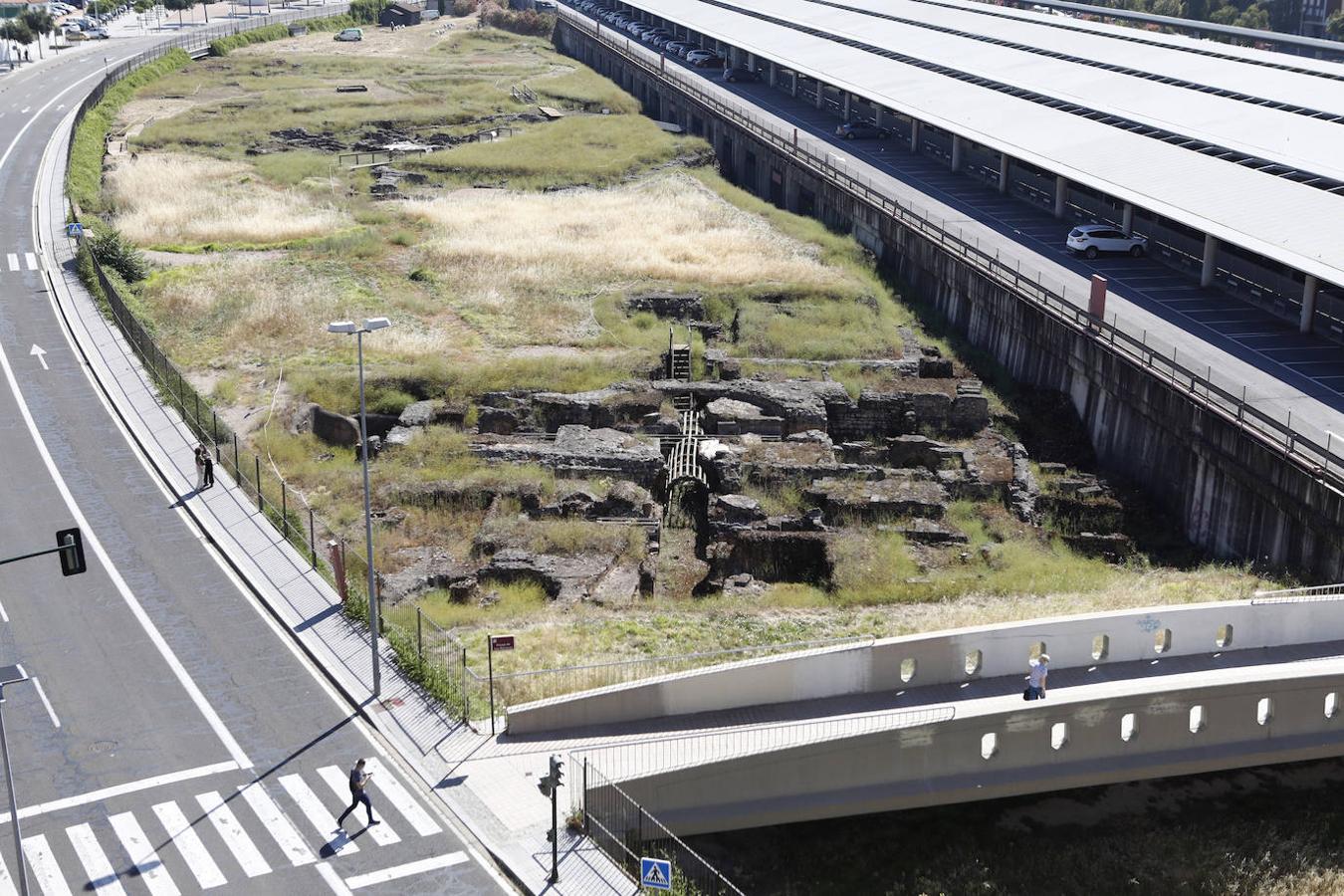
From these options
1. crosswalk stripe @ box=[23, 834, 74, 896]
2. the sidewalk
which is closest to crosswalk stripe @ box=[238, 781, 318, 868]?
the sidewalk

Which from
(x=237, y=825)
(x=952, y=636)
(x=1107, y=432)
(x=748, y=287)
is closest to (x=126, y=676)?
(x=237, y=825)

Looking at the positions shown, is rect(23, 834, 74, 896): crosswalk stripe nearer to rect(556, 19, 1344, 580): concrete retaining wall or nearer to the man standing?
the man standing

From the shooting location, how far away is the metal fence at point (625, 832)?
25484 millimetres

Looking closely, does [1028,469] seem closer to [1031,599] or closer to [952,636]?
[1031,599]

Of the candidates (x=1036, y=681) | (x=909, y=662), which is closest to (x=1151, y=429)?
(x=909, y=662)

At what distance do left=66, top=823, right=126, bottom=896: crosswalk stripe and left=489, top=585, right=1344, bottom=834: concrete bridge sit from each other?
23.6 ft

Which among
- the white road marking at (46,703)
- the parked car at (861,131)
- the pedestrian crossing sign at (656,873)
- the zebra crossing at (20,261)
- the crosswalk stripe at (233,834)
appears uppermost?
the parked car at (861,131)

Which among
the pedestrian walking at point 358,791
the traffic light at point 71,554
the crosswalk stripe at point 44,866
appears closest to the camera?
the crosswalk stripe at point 44,866

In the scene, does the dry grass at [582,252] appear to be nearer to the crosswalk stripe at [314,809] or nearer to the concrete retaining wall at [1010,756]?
the crosswalk stripe at [314,809]

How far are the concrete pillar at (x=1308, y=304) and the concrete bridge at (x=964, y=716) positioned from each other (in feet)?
75.8

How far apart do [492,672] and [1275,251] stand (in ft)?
108

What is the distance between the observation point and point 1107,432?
49.7 metres

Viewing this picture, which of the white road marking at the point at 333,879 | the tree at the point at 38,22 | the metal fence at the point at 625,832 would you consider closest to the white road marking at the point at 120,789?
the white road marking at the point at 333,879

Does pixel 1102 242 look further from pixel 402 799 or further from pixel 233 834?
pixel 233 834
